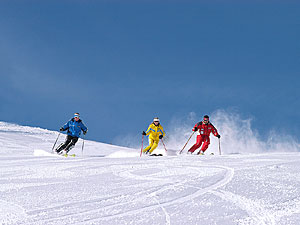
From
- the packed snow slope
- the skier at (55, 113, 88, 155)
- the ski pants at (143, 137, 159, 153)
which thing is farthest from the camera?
the ski pants at (143, 137, 159, 153)

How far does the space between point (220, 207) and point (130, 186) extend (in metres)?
1.50

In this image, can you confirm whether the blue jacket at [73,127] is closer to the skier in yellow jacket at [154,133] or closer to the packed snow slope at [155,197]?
the skier in yellow jacket at [154,133]

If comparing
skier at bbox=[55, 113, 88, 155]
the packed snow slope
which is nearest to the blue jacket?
skier at bbox=[55, 113, 88, 155]

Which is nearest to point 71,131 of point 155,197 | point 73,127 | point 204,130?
point 73,127

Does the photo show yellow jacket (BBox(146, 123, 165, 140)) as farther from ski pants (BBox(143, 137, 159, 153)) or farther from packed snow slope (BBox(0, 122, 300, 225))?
packed snow slope (BBox(0, 122, 300, 225))

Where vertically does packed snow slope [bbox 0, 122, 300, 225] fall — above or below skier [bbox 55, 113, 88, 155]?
below

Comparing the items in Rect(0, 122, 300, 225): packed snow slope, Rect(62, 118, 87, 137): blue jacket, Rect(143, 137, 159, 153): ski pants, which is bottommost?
Rect(0, 122, 300, 225): packed snow slope

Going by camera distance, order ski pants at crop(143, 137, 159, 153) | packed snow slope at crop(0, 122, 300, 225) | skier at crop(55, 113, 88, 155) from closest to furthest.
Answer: packed snow slope at crop(0, 122, 300, 225) → skier at crop(55, 113, 88, 155) → ski pants at crop(143, 137, 159, 153)

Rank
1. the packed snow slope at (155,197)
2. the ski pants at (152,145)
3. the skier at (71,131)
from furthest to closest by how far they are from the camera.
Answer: the ski pants at (152,145) < the skier at (71,131) < the packed snow slope at (155,197)

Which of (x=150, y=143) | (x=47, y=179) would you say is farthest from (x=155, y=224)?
(x=150, y=143)

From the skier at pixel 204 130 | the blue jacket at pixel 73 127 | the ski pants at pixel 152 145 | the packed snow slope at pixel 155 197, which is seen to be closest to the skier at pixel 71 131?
the blue jacket at pixel 73 127

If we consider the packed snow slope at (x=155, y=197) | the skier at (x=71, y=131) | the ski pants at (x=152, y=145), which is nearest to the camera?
the packed snow slope at (x=155, y=197)

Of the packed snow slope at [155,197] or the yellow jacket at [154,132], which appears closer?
the packed snow slope at [155,197]

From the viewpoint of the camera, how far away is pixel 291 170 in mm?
5371
